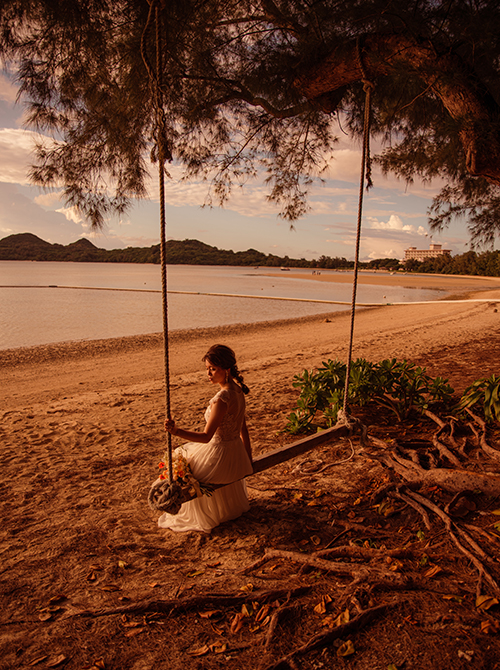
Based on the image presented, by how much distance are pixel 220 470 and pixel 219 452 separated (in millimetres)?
112

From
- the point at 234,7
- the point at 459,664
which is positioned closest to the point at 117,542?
the point at 459,664

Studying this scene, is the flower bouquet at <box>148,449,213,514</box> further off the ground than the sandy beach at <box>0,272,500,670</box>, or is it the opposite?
the flower bouquet at <box>148,449,213,514</box>

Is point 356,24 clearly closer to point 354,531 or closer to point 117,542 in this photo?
point 354,531

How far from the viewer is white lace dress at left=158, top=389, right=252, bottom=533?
273 cm

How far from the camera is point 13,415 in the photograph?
5996 mm

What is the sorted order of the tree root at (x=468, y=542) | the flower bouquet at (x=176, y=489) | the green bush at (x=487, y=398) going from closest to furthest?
the tree root at (x=468, y=542) < the flower bouquet at (x=176, y=489) < the green bush at (x=487, y=398)

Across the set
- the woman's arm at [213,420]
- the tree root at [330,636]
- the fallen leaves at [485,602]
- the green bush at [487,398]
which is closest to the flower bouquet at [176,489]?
the woman's arm at [213,420]

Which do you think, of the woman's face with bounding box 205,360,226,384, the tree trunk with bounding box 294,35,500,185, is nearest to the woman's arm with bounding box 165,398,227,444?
the woman's face with bounding box 205,360,226,384

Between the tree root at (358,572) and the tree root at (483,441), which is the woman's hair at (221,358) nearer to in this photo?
the tree root at (358,572)

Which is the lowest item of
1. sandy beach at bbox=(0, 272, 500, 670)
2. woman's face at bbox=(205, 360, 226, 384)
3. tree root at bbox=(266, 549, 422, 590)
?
sandy beach at bbox=(0, 272, 500, 670)

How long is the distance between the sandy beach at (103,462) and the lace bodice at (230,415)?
621 millimetres

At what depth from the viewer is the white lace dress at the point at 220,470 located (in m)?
2.73

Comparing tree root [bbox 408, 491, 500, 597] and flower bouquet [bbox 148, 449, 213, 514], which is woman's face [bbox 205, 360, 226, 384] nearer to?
flower bouquet [bbox 148, 449, 213, 514]

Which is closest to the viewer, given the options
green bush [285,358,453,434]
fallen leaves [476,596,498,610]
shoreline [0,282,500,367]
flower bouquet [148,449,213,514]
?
fallen leaves [476,596,498,610]
